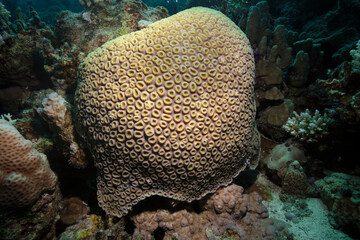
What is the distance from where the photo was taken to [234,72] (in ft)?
10.7

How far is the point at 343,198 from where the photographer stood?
3512 millimetres

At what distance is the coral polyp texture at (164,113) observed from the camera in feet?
8.84

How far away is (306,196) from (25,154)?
6042 millimetres

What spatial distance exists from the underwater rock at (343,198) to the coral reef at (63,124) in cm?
543

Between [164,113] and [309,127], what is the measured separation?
410 cm

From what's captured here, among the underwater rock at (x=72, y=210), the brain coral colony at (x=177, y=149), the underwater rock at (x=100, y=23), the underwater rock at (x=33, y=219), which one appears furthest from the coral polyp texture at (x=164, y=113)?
the underwater rock at (x=100, y=23)

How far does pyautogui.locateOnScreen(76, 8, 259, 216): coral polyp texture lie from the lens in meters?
2.70

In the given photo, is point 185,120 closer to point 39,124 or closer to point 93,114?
point 93,114

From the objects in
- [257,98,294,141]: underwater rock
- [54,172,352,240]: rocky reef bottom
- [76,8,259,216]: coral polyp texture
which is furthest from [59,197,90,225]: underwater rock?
[257,98,294,141]: underwater rock

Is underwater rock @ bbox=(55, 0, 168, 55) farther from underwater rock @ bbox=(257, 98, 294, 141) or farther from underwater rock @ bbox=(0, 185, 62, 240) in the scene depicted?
underwater rock @ bbox=(257, 98, 294, 141)

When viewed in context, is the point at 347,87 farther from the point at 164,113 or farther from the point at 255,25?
the point at 164,113

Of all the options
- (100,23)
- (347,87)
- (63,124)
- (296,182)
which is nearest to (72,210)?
(63,124)

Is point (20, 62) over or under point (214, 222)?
over

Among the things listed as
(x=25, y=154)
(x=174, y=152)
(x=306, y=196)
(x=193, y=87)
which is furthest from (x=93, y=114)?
(x=306, y=196)
